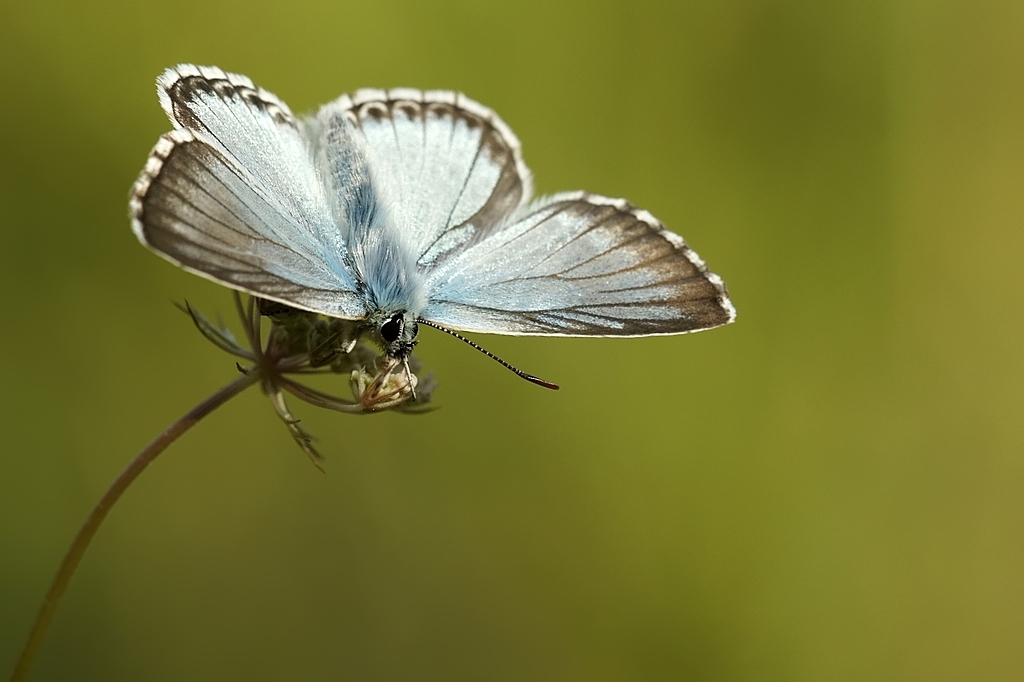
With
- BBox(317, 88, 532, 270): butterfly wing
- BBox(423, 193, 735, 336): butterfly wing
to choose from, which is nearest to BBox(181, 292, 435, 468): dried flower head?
BBox(423, 193, 735, 336): butterfly wing

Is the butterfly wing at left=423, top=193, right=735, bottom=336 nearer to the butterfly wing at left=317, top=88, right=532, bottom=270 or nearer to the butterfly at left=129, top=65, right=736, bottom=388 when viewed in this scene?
the butterfly at left=129, top=65, right=736, bottom=388

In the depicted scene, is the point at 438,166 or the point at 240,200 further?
the point at 438,166

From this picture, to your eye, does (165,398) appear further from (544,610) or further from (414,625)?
(544,610)

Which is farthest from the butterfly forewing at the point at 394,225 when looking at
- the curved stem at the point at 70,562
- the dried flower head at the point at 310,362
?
the curved stem at the point at 70,562

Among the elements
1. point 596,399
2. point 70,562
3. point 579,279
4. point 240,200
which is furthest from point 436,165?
point 70,562

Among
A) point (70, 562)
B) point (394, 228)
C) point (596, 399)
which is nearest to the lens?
A: point (70, 562)

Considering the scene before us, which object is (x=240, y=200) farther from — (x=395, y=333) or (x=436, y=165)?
(x=436, y=165)

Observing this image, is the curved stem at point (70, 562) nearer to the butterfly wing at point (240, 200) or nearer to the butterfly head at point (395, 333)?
the butterfly wing at point (240, 200)

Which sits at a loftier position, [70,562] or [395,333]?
[395,333]
